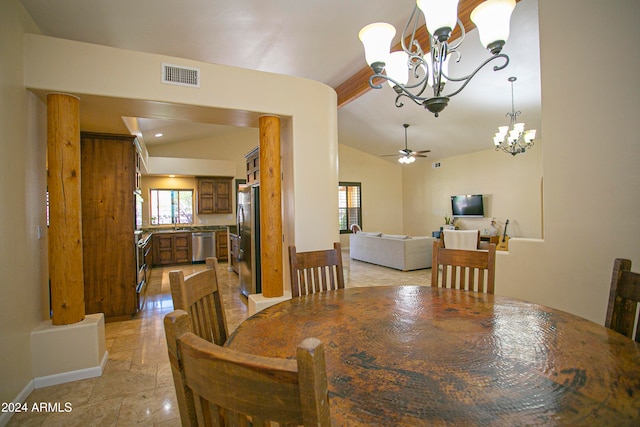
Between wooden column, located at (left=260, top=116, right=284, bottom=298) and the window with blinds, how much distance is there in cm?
730

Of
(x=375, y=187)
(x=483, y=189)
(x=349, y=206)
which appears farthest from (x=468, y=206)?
(x=349, y=206)

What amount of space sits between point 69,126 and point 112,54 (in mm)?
659

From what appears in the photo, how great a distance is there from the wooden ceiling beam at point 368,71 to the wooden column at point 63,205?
10.6ft

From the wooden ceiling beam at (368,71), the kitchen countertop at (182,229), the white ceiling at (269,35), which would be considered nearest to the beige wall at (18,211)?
the white ceiling at (269,35)

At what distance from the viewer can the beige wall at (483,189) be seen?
715 cm

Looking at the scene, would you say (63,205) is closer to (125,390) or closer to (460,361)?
(125,390)

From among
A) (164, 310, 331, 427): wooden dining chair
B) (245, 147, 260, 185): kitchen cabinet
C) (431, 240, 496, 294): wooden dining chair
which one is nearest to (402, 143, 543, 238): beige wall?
(245, 147, 260, 185): kitchen cabinet

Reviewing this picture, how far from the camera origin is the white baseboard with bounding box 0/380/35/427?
185cm

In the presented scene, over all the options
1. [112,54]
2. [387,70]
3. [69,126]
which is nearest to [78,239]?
[69,126]

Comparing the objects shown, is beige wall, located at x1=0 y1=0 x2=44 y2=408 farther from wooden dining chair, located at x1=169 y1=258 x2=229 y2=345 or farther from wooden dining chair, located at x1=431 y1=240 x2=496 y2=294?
wooden dining chair, located at x1=431 y1=240 x2=496 y2=294

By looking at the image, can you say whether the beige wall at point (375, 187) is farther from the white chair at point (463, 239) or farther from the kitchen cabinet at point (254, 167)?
the kitchen cabinet at point (254, 167)

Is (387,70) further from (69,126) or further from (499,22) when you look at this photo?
(69,126)

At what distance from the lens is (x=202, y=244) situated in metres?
7.70

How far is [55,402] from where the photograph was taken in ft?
6.89
